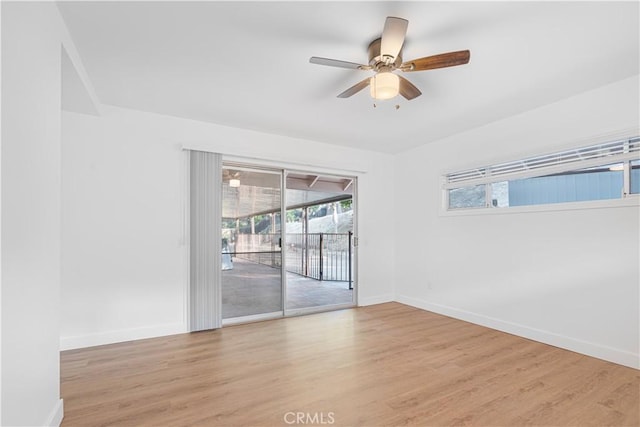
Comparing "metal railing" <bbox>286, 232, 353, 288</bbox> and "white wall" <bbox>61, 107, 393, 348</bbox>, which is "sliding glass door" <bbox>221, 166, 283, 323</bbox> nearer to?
"white wall" <bbox>61, 107, 393, 348</bbox>

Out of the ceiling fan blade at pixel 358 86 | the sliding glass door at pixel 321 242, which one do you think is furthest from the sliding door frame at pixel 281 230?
the ceiling fan blade at pixel 358 86

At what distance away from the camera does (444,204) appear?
445 centimetres

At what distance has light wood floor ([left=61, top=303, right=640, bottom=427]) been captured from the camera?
2000 mm

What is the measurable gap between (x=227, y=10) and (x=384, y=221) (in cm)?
396

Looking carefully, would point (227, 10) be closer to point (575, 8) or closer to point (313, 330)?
point (575, 8)

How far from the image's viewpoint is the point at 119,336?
326 centimetres

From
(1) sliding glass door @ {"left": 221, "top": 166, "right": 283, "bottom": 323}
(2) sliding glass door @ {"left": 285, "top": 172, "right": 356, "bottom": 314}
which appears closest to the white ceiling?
(1) sliding glass door @ {"left": 221, "top": 166, "right": 283, "bottom": 323}

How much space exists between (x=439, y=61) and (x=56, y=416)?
328 centimetres

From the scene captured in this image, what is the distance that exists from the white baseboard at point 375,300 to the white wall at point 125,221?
2.59m

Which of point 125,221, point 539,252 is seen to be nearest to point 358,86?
point 539,252

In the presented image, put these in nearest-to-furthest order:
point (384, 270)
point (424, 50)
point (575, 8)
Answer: point (575, 8) < point (424, 50) < point (384, 270)

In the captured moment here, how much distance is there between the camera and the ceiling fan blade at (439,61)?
1.97m

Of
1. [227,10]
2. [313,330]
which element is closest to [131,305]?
[313,330]

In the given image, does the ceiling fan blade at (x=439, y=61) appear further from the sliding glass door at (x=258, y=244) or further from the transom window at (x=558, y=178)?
the sliding glass door at (x=258, y=244)
